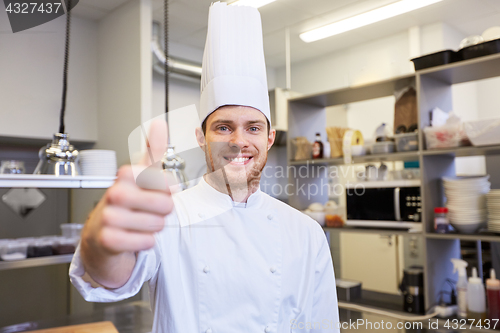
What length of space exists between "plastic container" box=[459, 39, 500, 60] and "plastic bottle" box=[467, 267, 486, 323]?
1.07 m

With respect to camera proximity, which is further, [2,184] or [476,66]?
[476,66]

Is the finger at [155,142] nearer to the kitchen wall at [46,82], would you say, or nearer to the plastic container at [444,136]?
the plastic container at [444,136]

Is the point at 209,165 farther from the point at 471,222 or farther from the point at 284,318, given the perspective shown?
the point at 471,222

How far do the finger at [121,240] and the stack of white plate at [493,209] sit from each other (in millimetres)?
1883

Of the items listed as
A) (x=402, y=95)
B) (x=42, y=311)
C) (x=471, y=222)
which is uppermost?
(x=402, y=95)

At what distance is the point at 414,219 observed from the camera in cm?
203

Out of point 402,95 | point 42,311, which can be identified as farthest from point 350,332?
point 42,311

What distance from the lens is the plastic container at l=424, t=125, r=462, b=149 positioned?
190cm

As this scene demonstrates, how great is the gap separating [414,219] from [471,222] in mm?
263

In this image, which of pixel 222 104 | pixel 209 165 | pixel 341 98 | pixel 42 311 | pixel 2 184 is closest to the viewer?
pixel 209 165

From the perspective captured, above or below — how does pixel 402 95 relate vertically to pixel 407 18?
below

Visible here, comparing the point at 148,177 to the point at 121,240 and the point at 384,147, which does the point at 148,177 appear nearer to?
the point at 121,240

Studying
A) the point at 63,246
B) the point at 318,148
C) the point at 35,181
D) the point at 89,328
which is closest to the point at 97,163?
the point at 35,181

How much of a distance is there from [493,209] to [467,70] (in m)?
0.70
